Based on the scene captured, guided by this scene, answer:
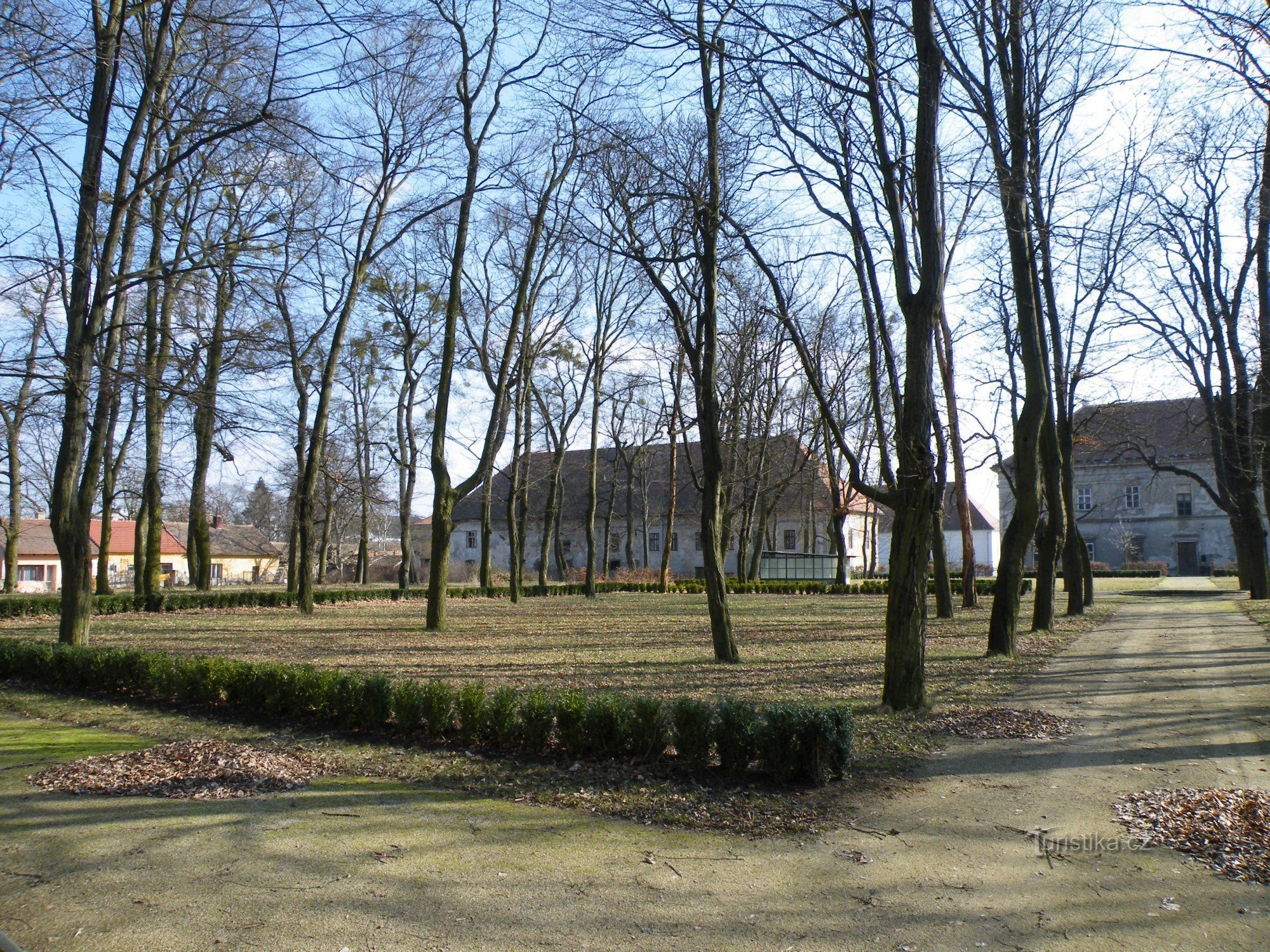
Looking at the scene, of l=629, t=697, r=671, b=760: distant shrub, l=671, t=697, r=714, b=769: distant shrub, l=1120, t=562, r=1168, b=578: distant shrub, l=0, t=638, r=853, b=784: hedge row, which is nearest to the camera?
l=0, t=638, r=853, b=784: hedge row

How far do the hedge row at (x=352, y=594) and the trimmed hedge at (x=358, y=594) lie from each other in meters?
0.02

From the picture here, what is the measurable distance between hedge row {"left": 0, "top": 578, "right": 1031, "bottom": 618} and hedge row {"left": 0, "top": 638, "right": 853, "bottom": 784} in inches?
378

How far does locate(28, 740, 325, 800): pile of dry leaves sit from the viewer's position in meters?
6.05

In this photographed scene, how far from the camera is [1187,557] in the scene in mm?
53969

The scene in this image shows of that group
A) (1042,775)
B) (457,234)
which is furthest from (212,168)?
(1042,775)

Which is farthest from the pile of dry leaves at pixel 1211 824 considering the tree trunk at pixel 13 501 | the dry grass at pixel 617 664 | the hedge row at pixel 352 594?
the tree trunk at pixel 13 501

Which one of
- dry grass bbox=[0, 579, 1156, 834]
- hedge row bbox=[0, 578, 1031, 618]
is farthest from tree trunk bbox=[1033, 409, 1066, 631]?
hedge row bbox=[0, 578, 1031, 618]

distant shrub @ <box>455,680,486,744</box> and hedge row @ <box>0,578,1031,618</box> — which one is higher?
distant shrub @ <box>455,680,486,744</box>

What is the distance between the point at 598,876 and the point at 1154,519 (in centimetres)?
5998

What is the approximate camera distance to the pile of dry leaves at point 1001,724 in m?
7.92

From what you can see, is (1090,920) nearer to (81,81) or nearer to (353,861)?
(353,861)

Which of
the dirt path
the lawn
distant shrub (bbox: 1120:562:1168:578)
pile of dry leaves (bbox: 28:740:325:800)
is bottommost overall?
distant shrub (bbox: 1120:562:1168:578)

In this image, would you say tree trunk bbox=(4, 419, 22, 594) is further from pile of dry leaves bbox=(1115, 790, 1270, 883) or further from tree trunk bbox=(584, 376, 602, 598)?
pile of dry leaves bbox=(1115, 790, 1270, 883)

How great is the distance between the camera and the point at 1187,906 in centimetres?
415
